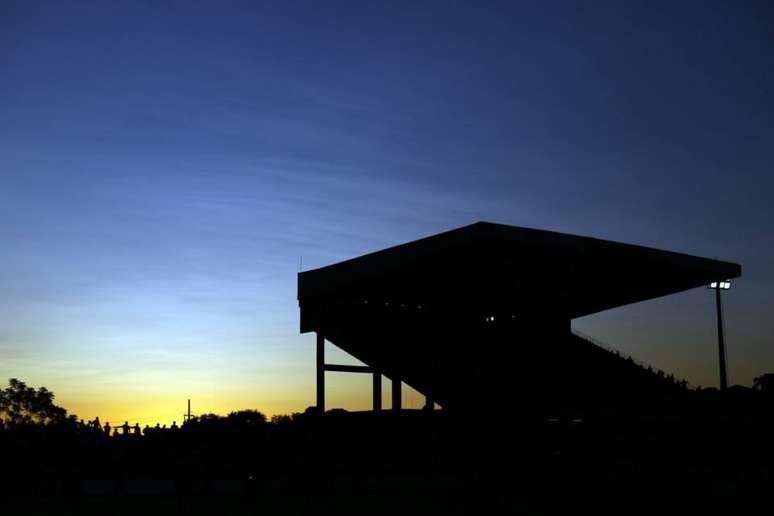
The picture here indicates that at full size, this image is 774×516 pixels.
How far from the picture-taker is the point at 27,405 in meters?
105

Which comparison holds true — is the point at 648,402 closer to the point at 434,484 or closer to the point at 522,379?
the point at 522,379

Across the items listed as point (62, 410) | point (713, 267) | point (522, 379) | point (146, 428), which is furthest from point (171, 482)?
point (62, 410)

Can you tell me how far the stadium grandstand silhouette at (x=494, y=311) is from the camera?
2820 cm

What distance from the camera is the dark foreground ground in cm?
2222

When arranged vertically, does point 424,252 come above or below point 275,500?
above

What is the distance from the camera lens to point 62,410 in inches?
4232

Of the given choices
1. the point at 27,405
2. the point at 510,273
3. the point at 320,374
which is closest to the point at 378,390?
the point at 320,374

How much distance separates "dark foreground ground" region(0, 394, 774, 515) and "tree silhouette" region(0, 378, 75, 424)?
3253 inches

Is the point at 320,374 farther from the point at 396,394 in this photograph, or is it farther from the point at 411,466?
the point at 396,394

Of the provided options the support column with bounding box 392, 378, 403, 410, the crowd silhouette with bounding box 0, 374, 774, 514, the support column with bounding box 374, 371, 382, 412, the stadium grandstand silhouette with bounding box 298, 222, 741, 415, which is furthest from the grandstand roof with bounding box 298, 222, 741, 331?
the crowd silhouette with bounding box 0, 374, 774, 514

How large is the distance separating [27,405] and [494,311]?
83.4 meters

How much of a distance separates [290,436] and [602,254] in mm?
10771

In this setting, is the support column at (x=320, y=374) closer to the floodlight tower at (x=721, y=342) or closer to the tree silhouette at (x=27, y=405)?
the floodlight tower at (x=721, y=342)

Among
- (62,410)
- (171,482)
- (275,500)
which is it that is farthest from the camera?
(62,410)
